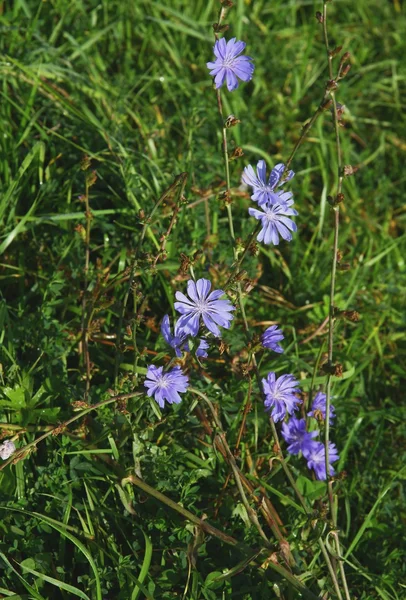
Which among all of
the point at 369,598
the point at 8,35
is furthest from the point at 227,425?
the point at 8,35

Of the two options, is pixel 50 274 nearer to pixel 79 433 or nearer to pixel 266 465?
pixel 79 433

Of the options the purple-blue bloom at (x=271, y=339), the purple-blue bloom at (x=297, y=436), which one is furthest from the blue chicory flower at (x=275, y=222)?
the purple-blue bloom at (x=297, y=436)

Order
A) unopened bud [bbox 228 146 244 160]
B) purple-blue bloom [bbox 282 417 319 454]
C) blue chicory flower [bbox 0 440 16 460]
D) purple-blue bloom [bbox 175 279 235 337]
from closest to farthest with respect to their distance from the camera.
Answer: purple-blue bloom [bbox 175 279 235 337] < unopened bud [bbox 228 146 244 160] < blue chicory flower [bbox 0 440 16 460] < purple-blue bloom [bbox 282 417 319 454]

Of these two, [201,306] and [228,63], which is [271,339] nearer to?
[201,306]

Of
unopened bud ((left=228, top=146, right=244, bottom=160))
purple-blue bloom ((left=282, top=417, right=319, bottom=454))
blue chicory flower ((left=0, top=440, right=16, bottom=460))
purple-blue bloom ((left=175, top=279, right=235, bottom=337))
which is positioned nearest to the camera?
purple-blue bloom ((left=175, top=279, right=235, bottom=337))

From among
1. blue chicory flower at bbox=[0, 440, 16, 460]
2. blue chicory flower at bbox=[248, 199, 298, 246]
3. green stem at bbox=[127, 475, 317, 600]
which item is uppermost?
blue chicory flower at bbox=[248, 199, 298, 246]

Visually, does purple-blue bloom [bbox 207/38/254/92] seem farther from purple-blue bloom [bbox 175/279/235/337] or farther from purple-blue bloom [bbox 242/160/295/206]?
purple-blue bloom [bbox 175/279/235/337]

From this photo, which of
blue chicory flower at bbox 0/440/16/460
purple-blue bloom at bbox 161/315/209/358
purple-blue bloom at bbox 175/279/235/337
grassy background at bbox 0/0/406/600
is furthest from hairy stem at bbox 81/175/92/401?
purple-blue bloom at bbox 175/279/235/337
